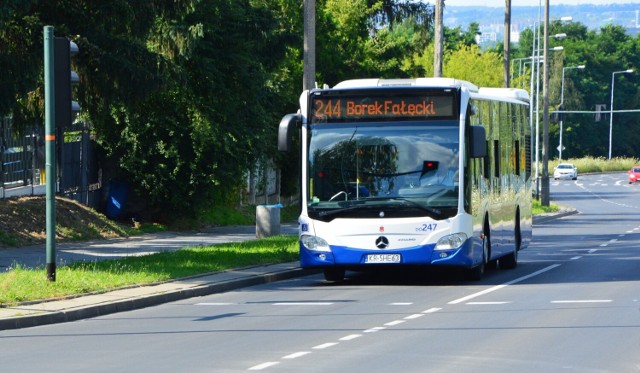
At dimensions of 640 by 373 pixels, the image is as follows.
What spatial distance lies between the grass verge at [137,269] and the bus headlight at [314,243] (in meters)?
1.91

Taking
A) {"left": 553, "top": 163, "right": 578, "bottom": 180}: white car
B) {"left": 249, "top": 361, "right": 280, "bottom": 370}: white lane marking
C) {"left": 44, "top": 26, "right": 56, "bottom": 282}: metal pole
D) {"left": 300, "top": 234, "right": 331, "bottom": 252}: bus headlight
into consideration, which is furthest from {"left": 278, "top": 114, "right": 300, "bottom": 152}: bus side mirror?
{"left": 553, "top": 163, "right": 578, "bottom": 180}: white car

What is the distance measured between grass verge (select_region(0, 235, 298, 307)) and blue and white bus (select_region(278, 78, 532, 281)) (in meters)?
2.47

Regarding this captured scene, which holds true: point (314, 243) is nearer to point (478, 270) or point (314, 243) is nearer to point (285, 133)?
point (285, 133)

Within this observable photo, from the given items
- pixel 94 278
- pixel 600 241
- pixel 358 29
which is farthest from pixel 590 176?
→ pixel 94 278

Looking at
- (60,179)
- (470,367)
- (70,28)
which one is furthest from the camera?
(60,179)

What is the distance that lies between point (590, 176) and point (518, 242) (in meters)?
107

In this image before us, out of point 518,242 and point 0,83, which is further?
point 518,242

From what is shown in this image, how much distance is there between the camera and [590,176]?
13312 centimetres

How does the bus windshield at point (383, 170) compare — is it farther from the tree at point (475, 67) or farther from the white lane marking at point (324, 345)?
the tree at point (475, 67)

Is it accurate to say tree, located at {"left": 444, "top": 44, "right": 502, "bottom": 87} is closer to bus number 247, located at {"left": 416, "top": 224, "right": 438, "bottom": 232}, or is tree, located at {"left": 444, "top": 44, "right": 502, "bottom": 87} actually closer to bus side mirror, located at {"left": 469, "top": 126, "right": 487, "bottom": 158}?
bus side mirror, located at {"left": 469, "top": 126, "right": 487, "bottom": 158}

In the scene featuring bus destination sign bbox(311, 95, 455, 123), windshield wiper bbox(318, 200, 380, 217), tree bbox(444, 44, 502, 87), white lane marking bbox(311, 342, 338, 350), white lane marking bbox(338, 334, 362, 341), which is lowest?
white lane marking bbox(338, 334, 362, 341)

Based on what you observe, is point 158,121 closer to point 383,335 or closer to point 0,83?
point 0,83

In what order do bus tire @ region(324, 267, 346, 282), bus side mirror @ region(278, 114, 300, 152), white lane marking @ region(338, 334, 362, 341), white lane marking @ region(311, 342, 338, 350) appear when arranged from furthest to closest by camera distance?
bus tire @ region(324, 267, 346, 282), bus side mirror @ region(278, 114, 300, 152), white lane marking @ region(338, 334, 362, 341), white lane marking @ region(311, 342, 338, 350)

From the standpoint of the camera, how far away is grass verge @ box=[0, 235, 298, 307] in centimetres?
1856
